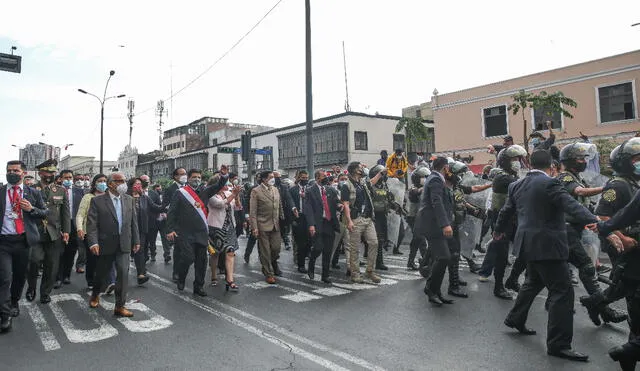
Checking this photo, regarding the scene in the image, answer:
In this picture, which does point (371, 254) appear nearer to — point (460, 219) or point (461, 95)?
point (460, 219)

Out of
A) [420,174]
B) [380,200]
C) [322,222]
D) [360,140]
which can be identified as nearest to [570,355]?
[322,222]

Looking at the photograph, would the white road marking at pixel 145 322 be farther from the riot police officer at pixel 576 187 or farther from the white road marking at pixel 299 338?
the riot police officer at pixel 576 187

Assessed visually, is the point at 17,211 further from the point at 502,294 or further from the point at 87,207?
the point at 502,294

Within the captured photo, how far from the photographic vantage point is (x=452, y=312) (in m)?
5.99

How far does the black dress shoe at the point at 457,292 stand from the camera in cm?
682

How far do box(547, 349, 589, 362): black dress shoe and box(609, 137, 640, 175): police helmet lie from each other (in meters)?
1.73

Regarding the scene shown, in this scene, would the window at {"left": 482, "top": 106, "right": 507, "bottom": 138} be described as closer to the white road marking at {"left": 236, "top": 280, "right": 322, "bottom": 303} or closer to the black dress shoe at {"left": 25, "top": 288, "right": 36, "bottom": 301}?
the white road marking at {"left": 236, "top": 280, "right": 322, "bottom": 303}

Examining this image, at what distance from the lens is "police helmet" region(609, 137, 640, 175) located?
169 inches

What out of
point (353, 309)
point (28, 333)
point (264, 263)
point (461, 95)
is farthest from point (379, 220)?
point (461, 95)

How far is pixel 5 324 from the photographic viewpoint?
5594 millimetres

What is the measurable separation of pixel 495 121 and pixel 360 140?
1119cm

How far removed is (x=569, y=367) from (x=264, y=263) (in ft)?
17.3

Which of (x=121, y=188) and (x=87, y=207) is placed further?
(x=87, y=207)

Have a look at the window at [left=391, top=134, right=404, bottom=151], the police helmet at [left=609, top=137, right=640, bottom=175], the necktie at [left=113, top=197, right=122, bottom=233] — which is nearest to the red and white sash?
the necktie at [left=113, top=197, right=122, bottom=233]
